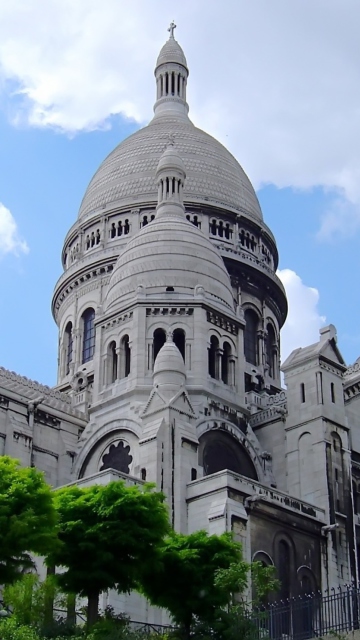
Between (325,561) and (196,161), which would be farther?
(196,161)

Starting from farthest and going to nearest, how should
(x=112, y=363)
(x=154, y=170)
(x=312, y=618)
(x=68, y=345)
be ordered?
(x=154, y=170), (x=68, y=345), (x=112, y=363), (x=312, y=618)

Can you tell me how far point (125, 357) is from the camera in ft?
200

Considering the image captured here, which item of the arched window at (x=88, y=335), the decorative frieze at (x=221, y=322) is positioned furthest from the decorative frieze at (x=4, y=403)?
the arched window at (x=88, y=335)

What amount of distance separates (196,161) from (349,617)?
180 ft

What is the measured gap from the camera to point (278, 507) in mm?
52438

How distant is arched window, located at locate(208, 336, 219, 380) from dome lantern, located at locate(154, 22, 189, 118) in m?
35.4

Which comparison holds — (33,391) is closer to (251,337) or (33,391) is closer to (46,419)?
(46,419)

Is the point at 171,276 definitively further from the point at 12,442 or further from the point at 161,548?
the point at 161,548

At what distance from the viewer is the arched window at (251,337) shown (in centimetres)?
7588

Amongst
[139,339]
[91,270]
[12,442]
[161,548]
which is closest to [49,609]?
[161,548]

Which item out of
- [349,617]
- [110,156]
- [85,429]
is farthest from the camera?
[110,156]

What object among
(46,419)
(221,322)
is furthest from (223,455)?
(46,419)

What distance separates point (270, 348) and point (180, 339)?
19.3m

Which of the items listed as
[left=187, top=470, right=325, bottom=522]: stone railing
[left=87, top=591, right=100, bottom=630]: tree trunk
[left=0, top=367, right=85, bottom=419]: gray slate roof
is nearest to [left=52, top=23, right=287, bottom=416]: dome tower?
[left=0, top=367, right=85, bottom=419]: gray slate roof
